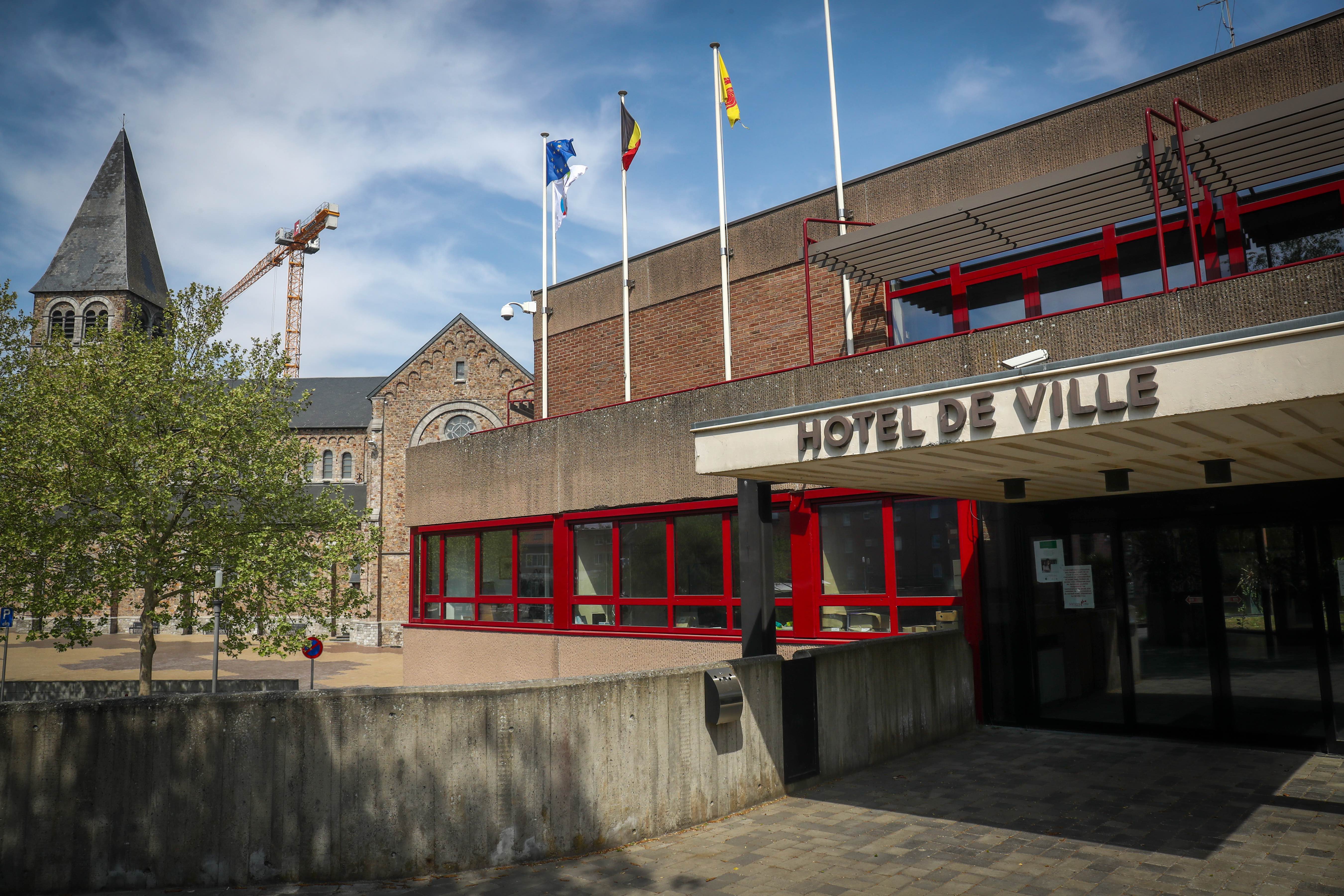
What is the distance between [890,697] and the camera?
8586 millimetres

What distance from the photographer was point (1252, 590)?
854cm

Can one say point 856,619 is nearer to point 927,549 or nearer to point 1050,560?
point 927,549

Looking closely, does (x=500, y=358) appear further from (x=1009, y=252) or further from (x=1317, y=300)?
(x=1317, y=300)

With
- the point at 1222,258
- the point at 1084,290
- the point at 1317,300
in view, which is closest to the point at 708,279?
the point at 1084,290

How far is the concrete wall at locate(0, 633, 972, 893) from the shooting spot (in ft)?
17.4

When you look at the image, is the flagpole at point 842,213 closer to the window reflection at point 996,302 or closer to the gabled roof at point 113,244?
the window reflection at point 996,302

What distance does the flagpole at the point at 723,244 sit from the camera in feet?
50.1

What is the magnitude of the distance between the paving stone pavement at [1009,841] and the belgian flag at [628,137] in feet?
43.3

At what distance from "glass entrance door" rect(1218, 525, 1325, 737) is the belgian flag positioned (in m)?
12.7

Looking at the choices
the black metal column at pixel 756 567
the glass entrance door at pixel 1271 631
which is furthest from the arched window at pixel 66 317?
the glass entrance door at pixel 1271 631

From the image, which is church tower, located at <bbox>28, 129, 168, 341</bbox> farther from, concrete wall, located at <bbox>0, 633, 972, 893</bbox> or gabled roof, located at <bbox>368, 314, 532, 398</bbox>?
concrete wall, located at <bbox>0, 633, 972, 893</bbox>

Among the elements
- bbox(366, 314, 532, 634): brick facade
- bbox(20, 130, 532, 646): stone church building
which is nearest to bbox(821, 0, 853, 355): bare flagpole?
bbox(20, 130, 532, 646): stone church building

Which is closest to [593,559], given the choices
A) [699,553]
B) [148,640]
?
[699,553]

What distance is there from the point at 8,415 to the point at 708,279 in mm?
15200
